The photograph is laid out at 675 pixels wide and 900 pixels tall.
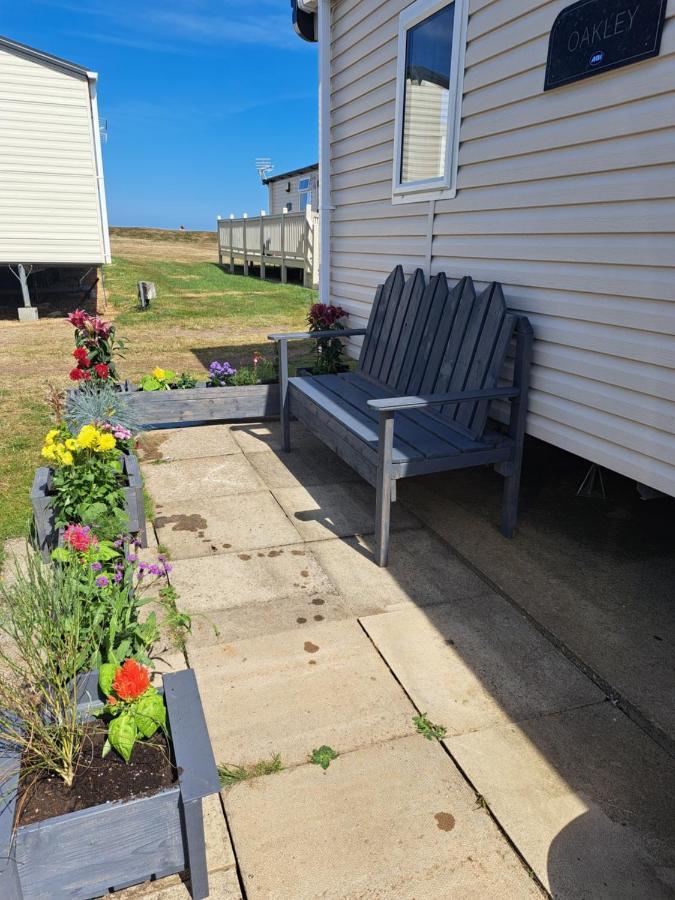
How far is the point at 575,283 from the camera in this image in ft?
10.2

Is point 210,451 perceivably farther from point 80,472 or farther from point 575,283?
point 575,283

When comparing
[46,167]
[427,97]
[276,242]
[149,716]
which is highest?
[46,167]

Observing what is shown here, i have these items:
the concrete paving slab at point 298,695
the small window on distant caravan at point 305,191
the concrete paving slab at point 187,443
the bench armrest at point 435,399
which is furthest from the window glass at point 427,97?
the small window on distant caravan at point 305,191

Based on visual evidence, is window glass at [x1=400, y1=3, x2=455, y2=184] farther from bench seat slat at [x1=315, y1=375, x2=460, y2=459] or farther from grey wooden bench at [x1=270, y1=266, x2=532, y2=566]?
bench seat slat at [x1=315, y1=375, x2=460, y2=459]

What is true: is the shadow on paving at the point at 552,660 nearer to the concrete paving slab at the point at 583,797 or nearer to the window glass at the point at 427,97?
the concrete paving slab at the point at 583,797

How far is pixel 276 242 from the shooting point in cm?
1831

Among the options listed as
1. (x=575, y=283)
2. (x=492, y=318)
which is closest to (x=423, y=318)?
(x=492, y=318)

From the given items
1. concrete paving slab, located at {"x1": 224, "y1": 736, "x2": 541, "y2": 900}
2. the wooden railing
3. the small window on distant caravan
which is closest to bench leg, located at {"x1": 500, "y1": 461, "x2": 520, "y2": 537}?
concrete paving slab, located at {"x1": 224, "y1": 736, "x2": 541, "y2": 900}

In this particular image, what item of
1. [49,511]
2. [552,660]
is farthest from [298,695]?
[49,511]

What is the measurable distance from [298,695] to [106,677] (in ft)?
2.67

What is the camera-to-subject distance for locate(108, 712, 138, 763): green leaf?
162cm

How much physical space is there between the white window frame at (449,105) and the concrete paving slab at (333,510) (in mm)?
2022

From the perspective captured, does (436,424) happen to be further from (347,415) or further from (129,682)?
(129,682)

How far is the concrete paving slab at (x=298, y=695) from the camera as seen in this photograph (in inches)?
84.1
